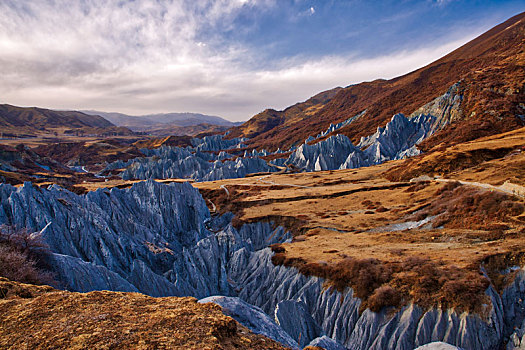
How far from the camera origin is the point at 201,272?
2842 centimetres

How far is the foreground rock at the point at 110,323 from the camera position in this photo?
695 centimetres

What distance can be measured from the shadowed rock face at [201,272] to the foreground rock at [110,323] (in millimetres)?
2940

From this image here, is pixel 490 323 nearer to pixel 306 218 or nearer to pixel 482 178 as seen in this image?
pixel 306 218

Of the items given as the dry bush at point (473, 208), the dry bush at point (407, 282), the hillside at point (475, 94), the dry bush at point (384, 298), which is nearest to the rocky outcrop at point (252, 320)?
the dry bush at point (384, 298)

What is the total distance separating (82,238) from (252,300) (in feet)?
63.6

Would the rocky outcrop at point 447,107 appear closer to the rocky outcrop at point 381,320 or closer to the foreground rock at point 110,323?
the rocky outcrop at point 381,320

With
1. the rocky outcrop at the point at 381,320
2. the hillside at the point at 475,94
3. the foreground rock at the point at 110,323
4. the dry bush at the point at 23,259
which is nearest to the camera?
the foreground rock at the point at 110,323

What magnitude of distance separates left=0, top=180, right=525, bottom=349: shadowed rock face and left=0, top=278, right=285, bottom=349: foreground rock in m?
2.94

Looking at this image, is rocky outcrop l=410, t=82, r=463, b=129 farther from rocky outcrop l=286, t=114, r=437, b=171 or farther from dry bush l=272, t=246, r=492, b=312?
dry bush l=272, t=246, r=492, b=312

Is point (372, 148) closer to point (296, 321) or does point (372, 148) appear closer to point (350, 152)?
point (350, 152)

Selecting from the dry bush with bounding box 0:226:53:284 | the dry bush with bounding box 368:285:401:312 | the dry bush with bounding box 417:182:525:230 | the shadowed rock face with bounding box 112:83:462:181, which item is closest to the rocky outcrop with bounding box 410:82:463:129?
the shadowed rock face with bounding box 112:83:462:181

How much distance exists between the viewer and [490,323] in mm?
15648

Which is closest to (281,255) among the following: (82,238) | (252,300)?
(252,300)

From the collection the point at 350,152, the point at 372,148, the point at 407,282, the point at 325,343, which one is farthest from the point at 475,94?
the point at 325,343
